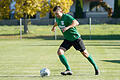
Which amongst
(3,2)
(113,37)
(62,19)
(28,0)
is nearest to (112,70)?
(62,19)

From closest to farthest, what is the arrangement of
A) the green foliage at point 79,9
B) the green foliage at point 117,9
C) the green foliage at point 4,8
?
the green foliage at point 4,8, the green foliage at point 117,9, the green foliage at point 79,9

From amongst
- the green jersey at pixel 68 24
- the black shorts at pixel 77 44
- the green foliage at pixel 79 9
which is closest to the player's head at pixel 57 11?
the green jersey at pixel 68 24

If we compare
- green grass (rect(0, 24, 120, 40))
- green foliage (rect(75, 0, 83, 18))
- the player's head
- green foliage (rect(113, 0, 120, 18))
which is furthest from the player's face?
green foliage (rect(75, 0, 83, 18))

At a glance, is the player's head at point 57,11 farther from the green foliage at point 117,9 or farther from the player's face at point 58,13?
the green foliage at point 117,9

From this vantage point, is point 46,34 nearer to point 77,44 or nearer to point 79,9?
point 79,9

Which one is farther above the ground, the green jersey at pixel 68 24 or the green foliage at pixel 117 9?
the green jersey at pixel 68 24

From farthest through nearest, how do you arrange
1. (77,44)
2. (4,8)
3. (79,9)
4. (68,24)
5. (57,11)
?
(79,9) < (4,8) < (77,44) < (68,24) < (57,11)

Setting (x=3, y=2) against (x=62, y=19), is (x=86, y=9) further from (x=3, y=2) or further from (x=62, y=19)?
(x=62, y=19)

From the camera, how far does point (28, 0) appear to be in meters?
29.4

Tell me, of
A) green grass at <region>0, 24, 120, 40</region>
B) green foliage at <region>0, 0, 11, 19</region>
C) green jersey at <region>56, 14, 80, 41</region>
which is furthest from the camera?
green foliage at <region>0, 0, 11, 19</region>

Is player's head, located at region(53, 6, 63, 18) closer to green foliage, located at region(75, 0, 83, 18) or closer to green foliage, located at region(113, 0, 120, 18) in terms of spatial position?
green foliage, located at region(113, 0, 120, 18)

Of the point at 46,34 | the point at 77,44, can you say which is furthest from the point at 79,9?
the point at 77,44

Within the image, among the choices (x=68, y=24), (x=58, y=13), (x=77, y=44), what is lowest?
(x=77, y=44)

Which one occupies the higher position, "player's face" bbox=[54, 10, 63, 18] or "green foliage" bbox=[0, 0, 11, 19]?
"player's face" bbox=[54, 10, 63, 18]
